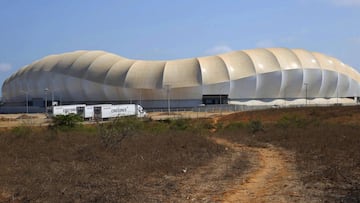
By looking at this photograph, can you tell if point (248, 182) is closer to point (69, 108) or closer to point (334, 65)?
point (69, 108)

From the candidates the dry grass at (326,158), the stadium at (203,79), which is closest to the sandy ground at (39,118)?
the stadium at (203,79)

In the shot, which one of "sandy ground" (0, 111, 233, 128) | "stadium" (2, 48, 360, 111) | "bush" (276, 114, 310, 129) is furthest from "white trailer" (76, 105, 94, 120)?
"stadium" (2, 48, 360, 111)

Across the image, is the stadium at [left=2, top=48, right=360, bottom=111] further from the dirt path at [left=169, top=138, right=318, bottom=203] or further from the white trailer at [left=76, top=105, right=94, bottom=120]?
the dirt path at [left=169, top=138, right=318, bottom=203]

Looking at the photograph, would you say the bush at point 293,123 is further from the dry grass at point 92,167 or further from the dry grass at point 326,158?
the dry grass at point 92,167

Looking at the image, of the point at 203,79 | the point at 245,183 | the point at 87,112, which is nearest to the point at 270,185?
the point at 245,183

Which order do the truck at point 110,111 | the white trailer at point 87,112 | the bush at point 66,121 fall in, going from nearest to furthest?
the bush at point 66,121 → the truck at point 110,111 → the white trailer at point 87,112

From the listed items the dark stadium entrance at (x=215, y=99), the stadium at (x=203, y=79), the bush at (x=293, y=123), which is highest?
the stadium at (x=203, y=79)

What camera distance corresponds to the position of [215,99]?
9981 centimetres

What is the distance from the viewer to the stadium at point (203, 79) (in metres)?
98.9

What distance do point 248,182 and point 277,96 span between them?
91694 millimetres

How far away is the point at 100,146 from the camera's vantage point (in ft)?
73.3

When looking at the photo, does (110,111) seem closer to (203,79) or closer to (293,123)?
(293,123)

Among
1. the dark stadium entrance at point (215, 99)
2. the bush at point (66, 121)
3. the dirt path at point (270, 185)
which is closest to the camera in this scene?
the dirt path at point (270, 185)

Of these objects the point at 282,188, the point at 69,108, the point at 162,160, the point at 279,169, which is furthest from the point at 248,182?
the point at 69,108
